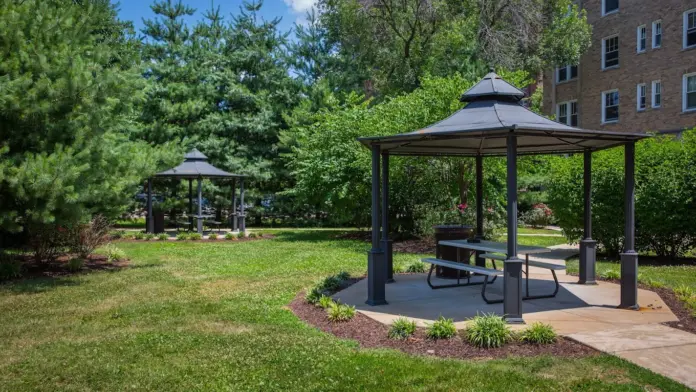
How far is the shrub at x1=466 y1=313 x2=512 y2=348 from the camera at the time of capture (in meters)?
6.30

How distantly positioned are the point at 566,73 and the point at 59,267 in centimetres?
2645

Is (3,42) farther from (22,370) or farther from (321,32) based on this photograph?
(321,32)

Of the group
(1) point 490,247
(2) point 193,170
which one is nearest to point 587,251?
(1) point 490,247

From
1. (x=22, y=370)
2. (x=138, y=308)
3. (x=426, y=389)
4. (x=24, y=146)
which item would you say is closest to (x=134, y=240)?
(x=24, y=146)

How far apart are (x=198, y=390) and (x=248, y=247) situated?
41.4 feet

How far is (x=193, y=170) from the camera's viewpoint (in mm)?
21953

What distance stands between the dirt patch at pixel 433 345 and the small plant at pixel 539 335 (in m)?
0.07

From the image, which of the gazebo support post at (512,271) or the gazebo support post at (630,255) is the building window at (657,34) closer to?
the gazebo support post at (630,255)

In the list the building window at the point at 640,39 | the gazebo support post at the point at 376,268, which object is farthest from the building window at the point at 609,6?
the gazebo support post at the point at 376,268

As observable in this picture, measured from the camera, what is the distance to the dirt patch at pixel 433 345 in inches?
240

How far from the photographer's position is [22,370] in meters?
5.80

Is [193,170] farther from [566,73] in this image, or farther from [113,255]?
[566,73]

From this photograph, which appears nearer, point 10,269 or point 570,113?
point 10,269

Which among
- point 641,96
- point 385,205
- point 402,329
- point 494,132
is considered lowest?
point 402,329
